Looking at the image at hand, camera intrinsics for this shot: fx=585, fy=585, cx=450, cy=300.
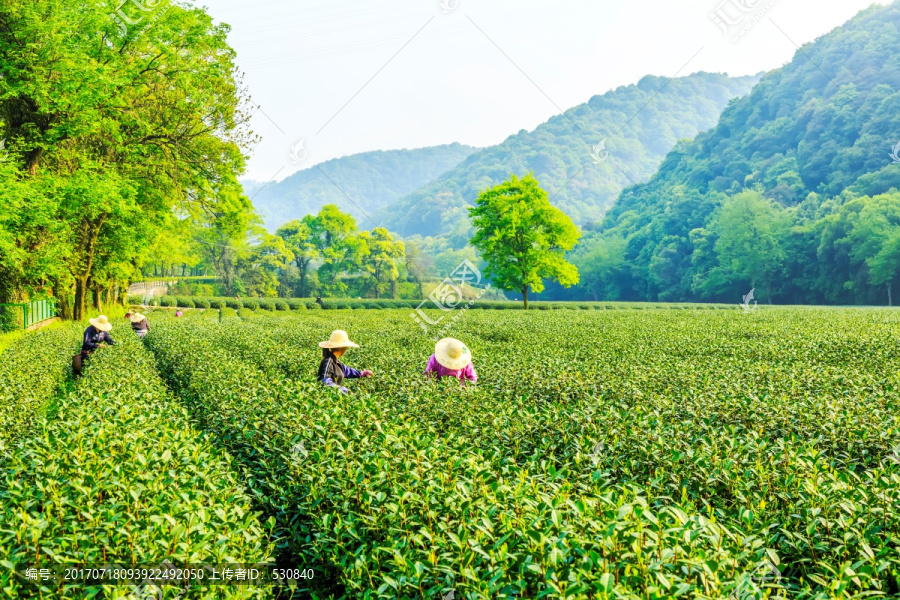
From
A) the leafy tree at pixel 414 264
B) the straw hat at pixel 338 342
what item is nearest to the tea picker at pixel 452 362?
the straw hat at pixel 338 342

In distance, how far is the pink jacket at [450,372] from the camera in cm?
771

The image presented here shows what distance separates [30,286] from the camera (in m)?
22.0

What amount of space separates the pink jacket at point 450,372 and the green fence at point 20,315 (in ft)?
Result: 69.4

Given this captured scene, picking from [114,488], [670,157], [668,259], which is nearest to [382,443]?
[114,488]

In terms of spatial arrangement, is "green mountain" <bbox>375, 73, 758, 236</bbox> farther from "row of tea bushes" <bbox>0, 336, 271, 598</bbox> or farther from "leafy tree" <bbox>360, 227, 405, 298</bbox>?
"row of tea bushes" <bbox>0, 336, 271, 598</bbox>

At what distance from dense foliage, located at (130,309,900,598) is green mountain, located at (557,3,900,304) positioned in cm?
5528

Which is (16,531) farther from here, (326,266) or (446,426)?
(326,266)

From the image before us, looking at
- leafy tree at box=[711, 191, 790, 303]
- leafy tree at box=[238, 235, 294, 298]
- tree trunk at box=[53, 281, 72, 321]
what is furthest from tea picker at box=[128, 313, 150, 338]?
leafy tree at box=[711, 191, 790, 303]

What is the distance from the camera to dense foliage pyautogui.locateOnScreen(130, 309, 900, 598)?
2.55m

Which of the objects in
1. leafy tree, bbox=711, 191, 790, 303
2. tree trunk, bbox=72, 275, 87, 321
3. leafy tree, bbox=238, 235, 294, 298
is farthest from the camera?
leafy tree, bbox=238, 235, 294, 298

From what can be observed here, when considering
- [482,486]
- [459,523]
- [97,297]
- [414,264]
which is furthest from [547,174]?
[459,523]

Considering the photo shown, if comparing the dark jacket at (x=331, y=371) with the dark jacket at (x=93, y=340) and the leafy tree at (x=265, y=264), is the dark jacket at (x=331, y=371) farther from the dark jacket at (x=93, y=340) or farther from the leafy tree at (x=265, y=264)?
the leafy tree at (x=265, y=264)

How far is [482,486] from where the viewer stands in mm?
3361

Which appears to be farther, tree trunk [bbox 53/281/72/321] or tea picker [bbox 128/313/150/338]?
tree trunk [bbox 53/281/72/321]
